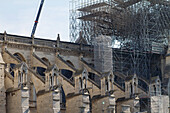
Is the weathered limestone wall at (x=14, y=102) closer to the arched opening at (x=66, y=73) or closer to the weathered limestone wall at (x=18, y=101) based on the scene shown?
the weathered limestone wall at (x=18, y=101)

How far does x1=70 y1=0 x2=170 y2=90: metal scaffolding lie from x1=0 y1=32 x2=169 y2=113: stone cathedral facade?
348 cm

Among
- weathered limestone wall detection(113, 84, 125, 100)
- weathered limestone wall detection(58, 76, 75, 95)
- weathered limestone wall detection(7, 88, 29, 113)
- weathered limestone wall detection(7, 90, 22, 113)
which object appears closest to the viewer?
weathered limestone wall detection(7, 88, 29, 113)

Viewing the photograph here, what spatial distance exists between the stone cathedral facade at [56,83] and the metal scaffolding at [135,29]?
3478 mm

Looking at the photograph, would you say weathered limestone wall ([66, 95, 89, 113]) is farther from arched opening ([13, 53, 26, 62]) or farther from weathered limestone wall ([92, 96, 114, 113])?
arched opening ([13, 53, 26, 62])

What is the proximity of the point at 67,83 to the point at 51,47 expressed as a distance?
19.0 feet

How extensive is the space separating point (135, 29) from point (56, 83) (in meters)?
14.3

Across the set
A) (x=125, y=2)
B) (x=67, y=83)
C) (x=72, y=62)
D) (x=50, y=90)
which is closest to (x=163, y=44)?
(x=125, y=2)

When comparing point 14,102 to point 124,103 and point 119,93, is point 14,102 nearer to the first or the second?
point 124,103

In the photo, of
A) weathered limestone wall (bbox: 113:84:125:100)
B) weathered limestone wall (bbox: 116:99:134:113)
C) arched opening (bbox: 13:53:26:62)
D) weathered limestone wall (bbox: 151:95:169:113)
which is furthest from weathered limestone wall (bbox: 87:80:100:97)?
arched opening (bbox: 13:53:26:62)

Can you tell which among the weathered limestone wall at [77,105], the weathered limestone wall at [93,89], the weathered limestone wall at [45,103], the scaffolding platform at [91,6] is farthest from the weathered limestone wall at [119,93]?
the scaffolding platform at [91,6]

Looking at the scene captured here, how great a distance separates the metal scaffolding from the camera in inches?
1832

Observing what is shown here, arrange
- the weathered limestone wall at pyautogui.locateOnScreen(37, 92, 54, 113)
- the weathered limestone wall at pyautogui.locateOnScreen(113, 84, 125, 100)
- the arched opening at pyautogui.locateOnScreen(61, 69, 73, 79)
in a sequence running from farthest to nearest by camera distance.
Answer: the arched opening at pyautogui.locateOnScreen(61, 69, 73, 79)
the weathered limestone wall at pyautogui.locateOnScreen(113, 84, 125, 100)
the weathered limestone wall at pyautogui.locateOnScreen(37, 92, 54, 113)

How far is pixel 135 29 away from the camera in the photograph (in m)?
47.4

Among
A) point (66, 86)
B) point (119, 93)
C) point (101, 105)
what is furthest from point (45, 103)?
point (119, 93)
